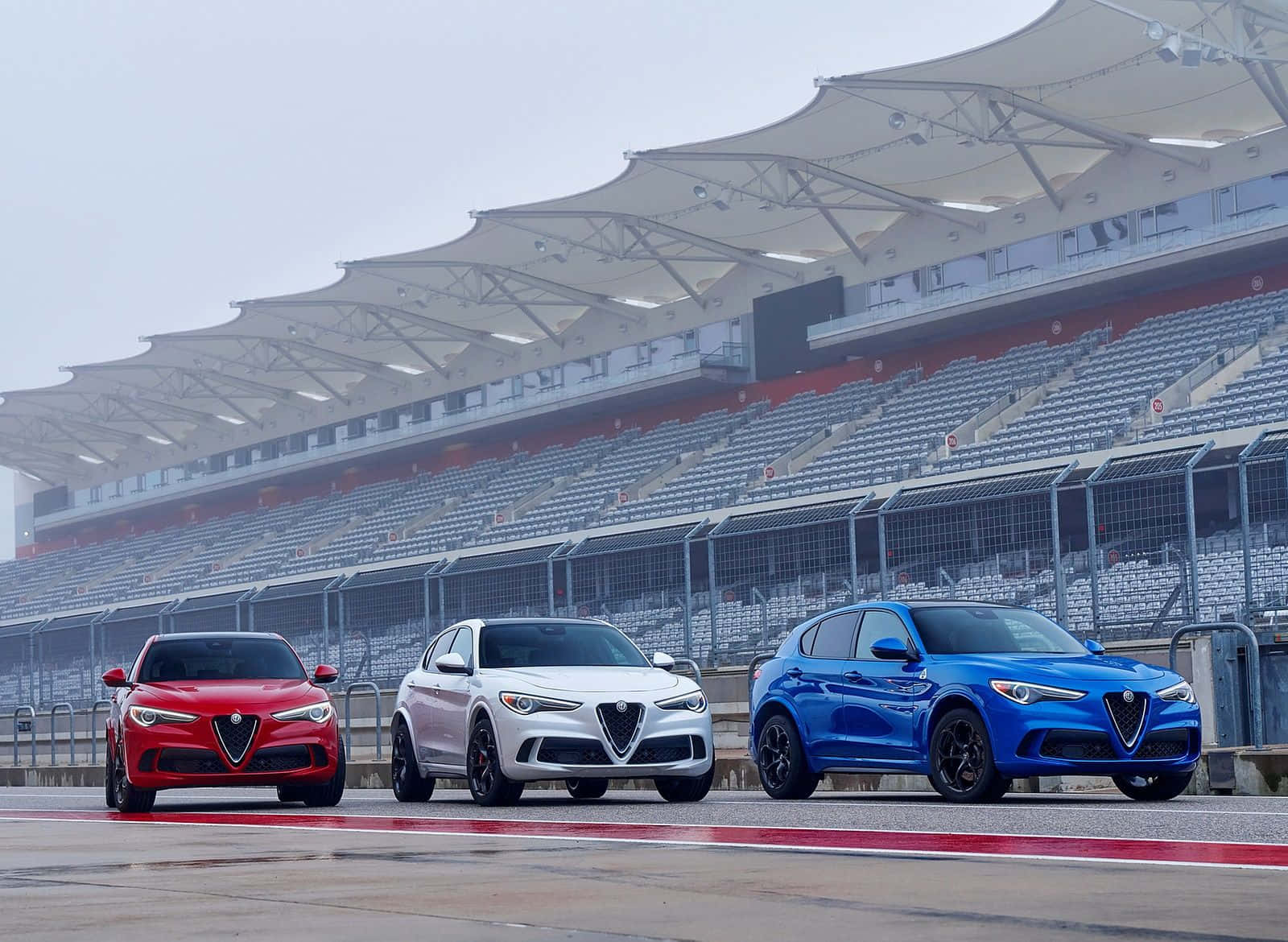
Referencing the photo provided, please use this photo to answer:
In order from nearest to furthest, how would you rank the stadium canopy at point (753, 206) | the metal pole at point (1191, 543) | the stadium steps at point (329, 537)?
the metal pole at point (1191, 543), the stadium canopy at point (753, 206), the stadium steps at point (329, 537)

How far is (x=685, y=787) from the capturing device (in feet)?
50.1

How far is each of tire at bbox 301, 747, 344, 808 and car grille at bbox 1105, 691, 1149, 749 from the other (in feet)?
21.3

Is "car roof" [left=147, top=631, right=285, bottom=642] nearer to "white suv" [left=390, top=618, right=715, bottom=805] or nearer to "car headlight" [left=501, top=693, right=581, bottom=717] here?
"white suv" [left=390, top=618, right=715, bottom=805]

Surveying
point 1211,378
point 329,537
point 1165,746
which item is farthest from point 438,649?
point 329,537

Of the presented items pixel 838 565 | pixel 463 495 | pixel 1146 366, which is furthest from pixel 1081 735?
pixel 463 495

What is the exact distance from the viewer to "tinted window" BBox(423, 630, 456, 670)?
1662 cm

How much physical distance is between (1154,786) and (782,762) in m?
2.92

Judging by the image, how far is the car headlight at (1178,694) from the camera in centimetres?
1324

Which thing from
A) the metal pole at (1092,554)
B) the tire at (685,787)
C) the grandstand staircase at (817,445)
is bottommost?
the tire at (685,787)

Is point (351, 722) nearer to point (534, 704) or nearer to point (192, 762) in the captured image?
point (192, 762)

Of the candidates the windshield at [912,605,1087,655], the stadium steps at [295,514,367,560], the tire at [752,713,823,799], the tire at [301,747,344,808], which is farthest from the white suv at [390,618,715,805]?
the stadium steps at [295,514,367,560]

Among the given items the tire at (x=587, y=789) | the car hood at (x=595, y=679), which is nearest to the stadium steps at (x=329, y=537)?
the tire at (x=587, y=789)

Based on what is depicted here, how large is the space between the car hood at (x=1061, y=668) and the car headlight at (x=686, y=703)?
2.28 metres

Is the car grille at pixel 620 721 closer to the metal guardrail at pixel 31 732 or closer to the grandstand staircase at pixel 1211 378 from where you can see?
the metal guardrail at pixel 31 732
